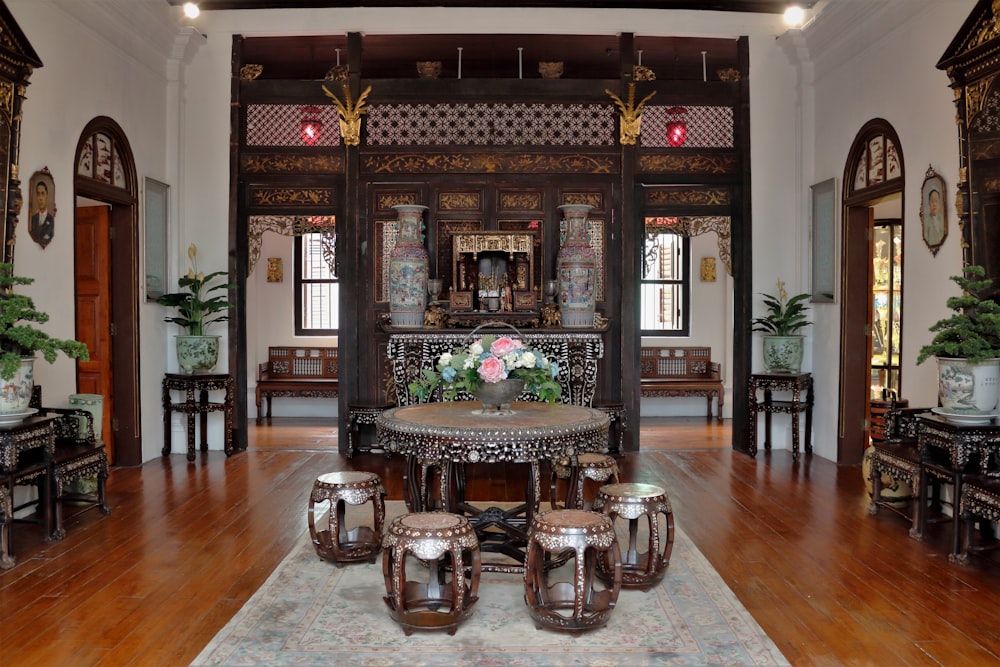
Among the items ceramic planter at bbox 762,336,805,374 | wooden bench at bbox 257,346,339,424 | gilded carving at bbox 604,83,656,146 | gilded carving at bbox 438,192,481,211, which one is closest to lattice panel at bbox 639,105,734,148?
gilded carving at bbox 604,83,656,146

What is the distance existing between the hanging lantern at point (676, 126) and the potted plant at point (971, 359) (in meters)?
3.79

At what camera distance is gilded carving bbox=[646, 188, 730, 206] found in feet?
26.9

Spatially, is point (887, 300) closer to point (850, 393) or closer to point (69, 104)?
point (850, 393)

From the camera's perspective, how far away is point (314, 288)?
11445 millimetres

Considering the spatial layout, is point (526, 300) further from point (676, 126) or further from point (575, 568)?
point (575, 568)

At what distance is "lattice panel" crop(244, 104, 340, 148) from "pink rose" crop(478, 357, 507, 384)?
183 inches

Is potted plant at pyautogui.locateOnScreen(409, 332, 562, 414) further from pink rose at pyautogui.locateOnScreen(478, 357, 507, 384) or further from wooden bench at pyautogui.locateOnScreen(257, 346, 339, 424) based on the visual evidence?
wooden bench at pyautogui.locateOnScreen(257, 346, 339, 424)

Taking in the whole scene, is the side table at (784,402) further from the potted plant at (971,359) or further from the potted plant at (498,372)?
the potted plant at (498,372)

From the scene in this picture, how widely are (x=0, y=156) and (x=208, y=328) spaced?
3201 mm

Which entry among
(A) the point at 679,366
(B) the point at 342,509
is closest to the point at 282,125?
(B) the point at 342,509

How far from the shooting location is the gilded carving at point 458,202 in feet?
26.5

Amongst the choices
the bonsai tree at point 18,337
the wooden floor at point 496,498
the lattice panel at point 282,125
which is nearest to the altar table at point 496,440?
the wooden floor at point 496,498

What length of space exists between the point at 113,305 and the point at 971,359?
Result: 21.4ft

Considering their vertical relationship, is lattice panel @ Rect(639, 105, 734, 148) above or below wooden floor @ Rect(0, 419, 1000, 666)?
above
